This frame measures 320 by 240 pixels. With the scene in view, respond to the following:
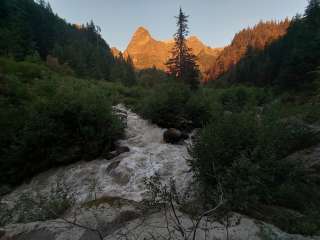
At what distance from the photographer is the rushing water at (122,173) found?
5.52m

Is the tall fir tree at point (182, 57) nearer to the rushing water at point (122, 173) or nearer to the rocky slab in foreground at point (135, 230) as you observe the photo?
the rushing water at point (122, 173)

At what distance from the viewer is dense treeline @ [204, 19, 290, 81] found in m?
63.8

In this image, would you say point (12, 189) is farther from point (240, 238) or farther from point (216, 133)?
point (240, 238)

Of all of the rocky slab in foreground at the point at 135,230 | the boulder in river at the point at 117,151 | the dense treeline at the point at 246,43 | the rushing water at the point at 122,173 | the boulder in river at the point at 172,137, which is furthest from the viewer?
the dense treeline at the point at 246,43

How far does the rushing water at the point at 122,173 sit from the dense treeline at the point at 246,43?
5972 centimetres

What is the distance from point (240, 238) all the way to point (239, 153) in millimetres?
1990

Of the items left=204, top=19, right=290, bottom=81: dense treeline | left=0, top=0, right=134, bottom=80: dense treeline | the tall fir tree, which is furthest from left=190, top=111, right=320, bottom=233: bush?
left=204, top=19, right=290, bottom=81: dense treeline

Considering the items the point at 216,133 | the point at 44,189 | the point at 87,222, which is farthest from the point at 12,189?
the point at 216,133

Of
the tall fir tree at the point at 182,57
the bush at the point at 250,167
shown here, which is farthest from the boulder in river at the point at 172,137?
the tall fir tree at the point at 182,57

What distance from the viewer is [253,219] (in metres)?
3.28

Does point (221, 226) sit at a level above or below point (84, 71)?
below

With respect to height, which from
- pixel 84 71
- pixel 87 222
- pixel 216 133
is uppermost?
pixel 84 71

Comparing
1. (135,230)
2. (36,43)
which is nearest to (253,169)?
(135,230)

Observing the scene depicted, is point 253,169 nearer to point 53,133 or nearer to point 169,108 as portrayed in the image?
point 53,133
